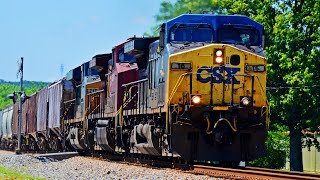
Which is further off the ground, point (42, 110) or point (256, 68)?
point (256, 68)

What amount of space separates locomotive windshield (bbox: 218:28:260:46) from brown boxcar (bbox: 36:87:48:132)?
64.7 feet

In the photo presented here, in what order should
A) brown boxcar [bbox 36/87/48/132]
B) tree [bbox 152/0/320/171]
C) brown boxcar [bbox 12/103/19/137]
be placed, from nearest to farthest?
→ tree [bbox 152/0/320/171] → brown boxcar [bbox 36/87/48/132] → brown boxcar [bbox 12/103/19/137]


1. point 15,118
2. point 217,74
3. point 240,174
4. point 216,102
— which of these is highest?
point 217,74

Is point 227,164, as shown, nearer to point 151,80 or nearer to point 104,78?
point 151,80

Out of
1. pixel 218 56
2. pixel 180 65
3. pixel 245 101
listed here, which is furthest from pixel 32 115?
pixel 245 101

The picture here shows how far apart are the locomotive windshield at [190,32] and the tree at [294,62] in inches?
519

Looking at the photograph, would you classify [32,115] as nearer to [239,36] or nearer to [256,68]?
[239,36]

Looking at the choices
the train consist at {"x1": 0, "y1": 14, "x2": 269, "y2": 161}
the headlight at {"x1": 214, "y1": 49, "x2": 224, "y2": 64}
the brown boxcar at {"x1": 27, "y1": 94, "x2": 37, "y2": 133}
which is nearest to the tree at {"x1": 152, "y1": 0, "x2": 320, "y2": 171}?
the train consist at {"x1": 0, "y1": 14, "x2": 269, "y2": 161}

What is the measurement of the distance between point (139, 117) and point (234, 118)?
15.9 ft

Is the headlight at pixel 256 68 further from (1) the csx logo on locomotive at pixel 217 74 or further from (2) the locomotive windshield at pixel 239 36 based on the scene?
(2) the locomotive windshield at pixel 239 36

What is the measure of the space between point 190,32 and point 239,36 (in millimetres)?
1287

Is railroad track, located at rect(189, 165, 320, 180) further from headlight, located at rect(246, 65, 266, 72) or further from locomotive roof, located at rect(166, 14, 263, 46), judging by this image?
locomotive roof, located at rect(166, 14, 263, 46)

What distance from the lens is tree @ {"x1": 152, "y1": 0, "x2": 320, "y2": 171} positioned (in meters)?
30.0

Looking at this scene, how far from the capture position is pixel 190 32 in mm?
17203
